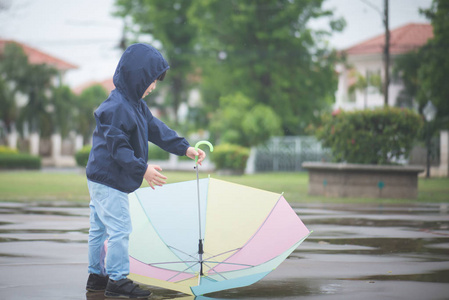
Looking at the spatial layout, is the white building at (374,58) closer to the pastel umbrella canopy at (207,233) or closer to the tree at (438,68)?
the tree at (438,68)

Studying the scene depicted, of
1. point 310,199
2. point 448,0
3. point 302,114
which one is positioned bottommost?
point 310,199

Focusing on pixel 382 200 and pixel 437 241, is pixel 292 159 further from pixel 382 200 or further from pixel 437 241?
pixel 437 241

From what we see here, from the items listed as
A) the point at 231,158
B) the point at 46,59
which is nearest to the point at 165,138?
the point at 231,158

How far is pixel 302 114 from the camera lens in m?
45.0

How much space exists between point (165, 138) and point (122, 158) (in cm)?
76

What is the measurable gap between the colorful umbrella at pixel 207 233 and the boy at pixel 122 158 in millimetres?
336

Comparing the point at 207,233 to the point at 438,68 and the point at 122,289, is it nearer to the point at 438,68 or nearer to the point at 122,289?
the point at 122,289

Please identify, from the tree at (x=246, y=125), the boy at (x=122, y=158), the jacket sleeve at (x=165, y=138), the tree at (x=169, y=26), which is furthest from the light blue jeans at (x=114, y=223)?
the tree at (x=169, y=26)

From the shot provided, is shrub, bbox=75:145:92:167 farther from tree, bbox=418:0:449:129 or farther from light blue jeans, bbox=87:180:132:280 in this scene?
light blue jeans, bbox=87:180:132:280

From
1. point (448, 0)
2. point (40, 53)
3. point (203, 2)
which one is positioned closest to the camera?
point (448, 0)

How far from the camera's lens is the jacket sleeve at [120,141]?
5.26 metres

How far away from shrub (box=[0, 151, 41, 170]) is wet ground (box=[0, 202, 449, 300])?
30781 millimetres

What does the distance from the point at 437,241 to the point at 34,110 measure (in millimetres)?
52189

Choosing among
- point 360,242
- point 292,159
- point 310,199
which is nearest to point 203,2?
point 292,159
